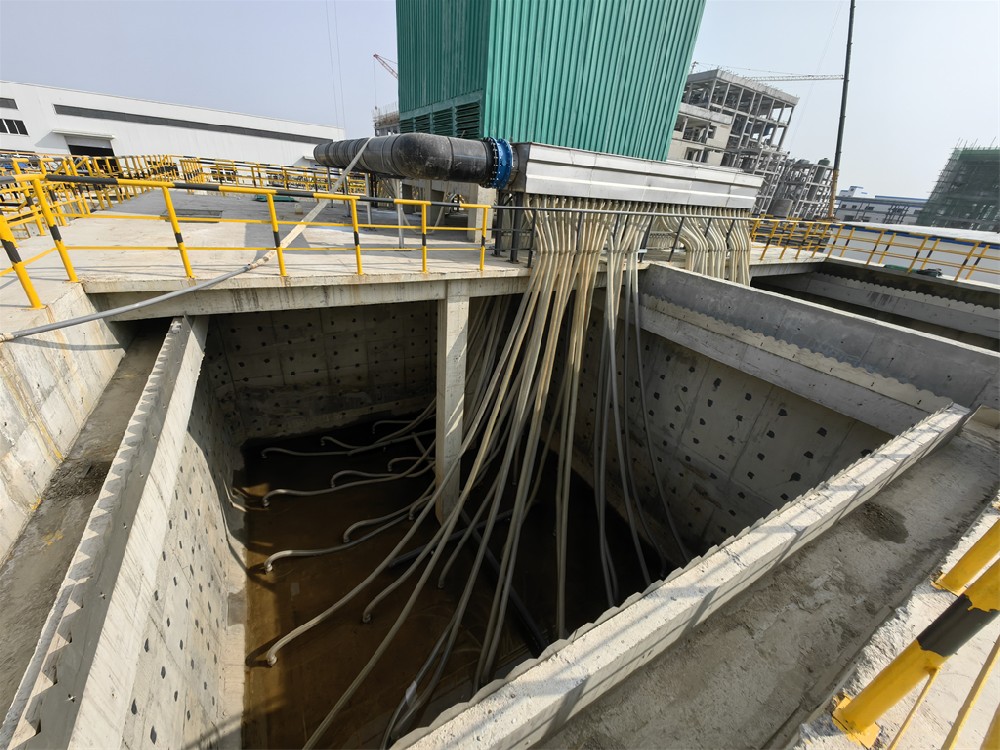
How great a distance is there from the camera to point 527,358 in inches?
240

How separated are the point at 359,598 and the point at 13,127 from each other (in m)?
45.1

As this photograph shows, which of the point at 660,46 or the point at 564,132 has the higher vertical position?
the point at 660,46

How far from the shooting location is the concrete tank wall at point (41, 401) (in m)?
2.22

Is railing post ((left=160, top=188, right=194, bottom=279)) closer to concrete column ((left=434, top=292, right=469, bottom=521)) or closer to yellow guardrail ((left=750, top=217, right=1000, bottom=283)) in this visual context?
concrete column ((left=434, top=292, right=469, bottom=521))

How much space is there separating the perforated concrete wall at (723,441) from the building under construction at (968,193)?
71.1 metres

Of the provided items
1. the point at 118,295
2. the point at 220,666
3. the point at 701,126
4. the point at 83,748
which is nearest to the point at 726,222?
the point at 118,295

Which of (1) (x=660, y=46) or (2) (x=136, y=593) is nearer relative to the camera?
(2) (x=136, y=593)

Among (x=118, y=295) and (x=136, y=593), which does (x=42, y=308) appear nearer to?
(x=118, y=295)

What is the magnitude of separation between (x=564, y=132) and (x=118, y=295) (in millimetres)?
Answer: 8030

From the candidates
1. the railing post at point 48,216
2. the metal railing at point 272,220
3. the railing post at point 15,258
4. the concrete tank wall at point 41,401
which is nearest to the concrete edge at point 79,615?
the concrete tank wall at point 41,401

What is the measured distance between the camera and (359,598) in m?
5.94

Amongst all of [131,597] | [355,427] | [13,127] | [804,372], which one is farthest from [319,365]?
[13,127]

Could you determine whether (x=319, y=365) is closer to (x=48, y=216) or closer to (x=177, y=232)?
(x=177, y=232)

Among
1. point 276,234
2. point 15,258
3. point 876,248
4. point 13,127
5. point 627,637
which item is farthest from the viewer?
point 13,127
